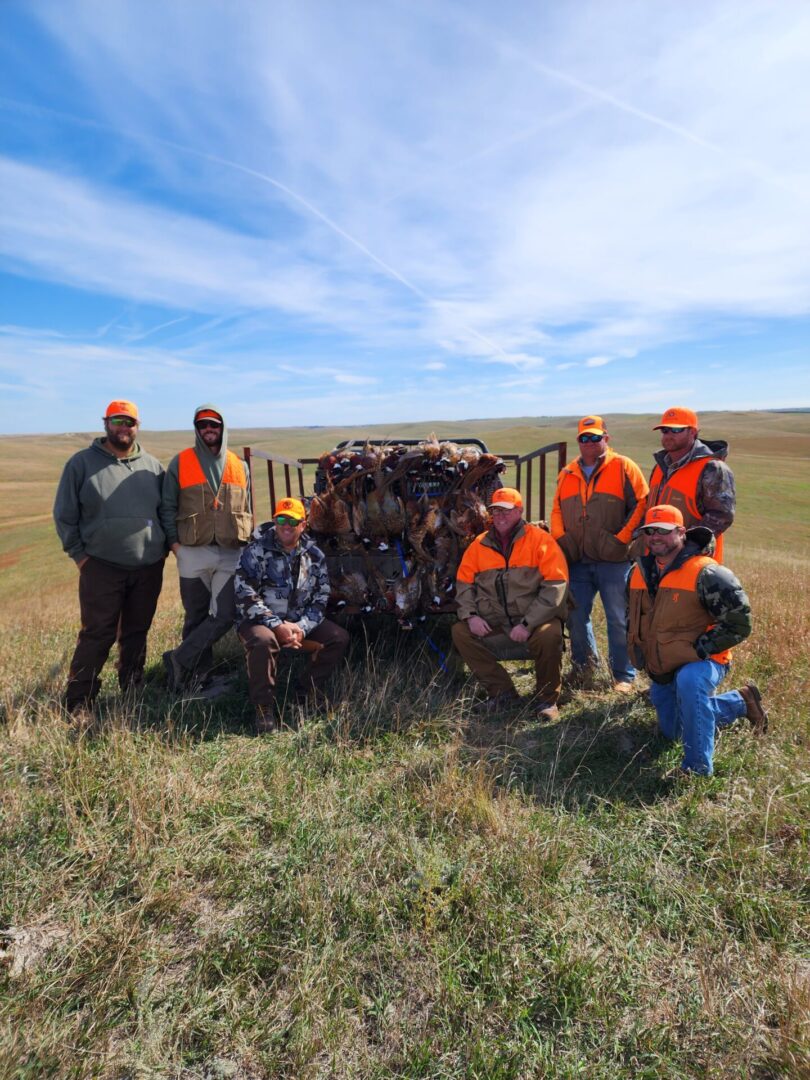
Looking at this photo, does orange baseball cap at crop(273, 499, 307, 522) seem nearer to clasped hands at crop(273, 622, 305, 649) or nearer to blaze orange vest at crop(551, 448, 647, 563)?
clasped hands at crop(273, 622, 305, 649)

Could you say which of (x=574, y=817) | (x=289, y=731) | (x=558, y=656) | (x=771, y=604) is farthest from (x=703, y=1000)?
(x=771, y=604)

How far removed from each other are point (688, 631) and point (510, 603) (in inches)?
60.3

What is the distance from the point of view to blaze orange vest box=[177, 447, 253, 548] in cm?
547

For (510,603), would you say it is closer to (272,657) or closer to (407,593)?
(407,593)

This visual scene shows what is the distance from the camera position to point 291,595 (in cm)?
537

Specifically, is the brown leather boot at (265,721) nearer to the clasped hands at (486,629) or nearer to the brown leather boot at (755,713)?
the clasped hands at (486,629)

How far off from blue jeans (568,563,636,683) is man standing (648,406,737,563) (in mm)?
928

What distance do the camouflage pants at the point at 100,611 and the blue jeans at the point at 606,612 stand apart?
406 centimetres

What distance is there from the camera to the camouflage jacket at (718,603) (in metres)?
3.97

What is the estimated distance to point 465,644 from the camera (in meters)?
5.32

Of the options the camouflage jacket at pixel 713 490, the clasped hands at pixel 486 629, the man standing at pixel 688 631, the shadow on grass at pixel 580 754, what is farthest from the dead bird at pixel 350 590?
the camouflage jacket at pixel 713 490

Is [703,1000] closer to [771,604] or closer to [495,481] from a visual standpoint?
[495,481]

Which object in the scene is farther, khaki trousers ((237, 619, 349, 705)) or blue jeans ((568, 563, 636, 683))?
A: blue jeans ((568, 563, 636, 683))

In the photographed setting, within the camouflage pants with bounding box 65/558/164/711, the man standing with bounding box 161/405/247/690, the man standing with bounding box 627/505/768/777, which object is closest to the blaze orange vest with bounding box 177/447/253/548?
the man standing with bounding box 161/405/247/690
